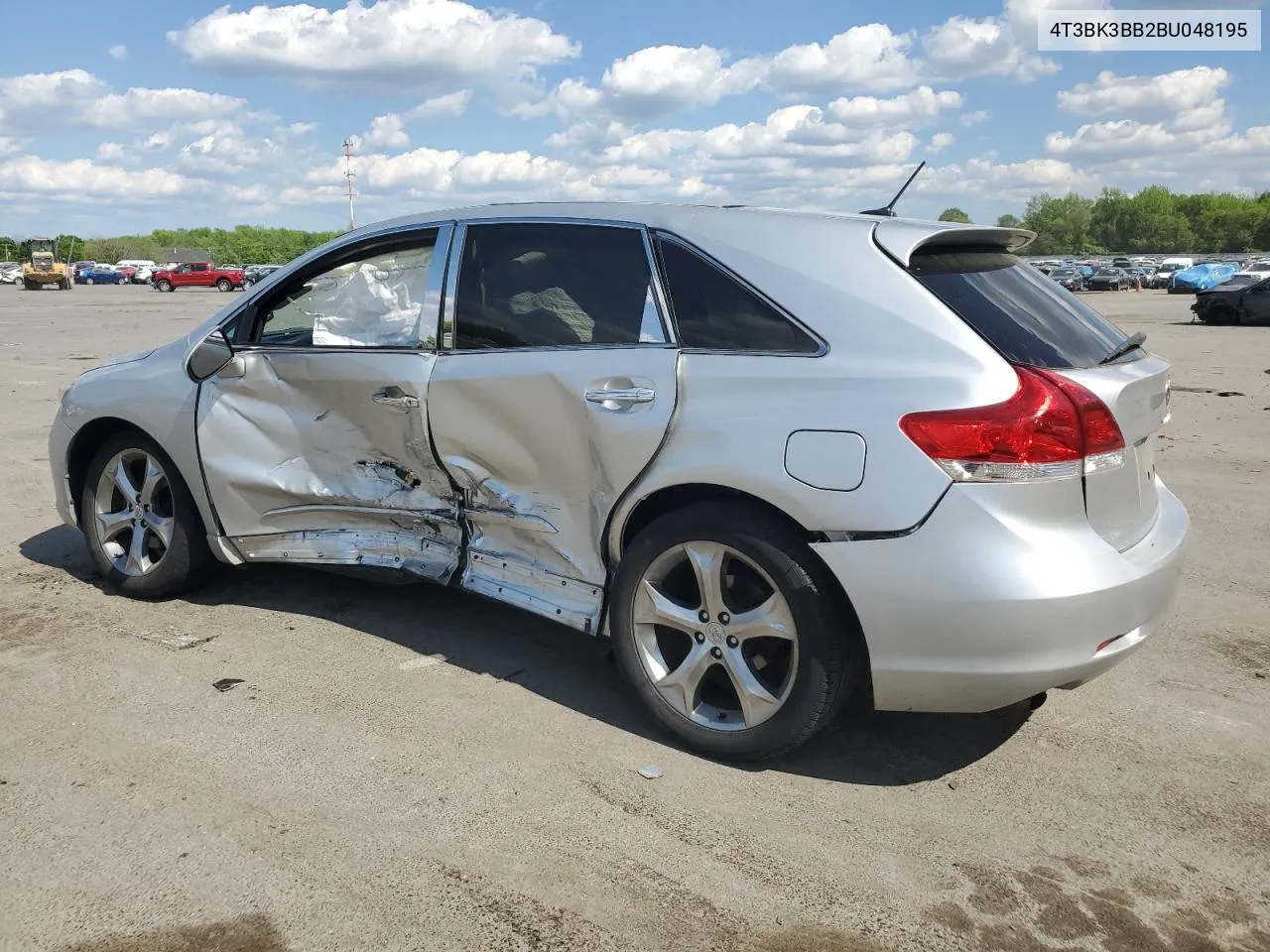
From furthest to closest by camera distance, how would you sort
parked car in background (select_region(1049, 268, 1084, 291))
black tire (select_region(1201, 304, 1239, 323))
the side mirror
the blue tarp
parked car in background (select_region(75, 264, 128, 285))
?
parked car in background (select_region(75, 264, 128, 285)) → parked car in background (select_region(1049, 268, 1084, 291)) → the blue tarp → black tire (select_region(1201, 304, 1239, 323)) → the side mirror

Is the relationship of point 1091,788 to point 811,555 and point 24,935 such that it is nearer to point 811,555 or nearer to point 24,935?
point 811,555

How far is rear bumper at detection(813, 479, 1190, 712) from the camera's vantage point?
3.05 m

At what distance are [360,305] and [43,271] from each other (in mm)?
69961

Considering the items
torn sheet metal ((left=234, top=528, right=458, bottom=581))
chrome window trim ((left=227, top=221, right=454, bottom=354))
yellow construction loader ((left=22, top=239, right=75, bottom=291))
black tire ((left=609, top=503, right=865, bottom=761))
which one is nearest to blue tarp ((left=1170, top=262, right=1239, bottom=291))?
chrome window trim ((left=227, top=221, right=454, bottom=354))

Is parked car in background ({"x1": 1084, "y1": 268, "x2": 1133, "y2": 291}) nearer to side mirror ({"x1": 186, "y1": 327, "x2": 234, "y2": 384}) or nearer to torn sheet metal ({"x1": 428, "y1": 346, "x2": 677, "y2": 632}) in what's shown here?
side mirror ({"x1": 186, "y1": 327, "x2": 234, "y2": 384})

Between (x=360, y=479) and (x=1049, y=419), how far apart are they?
2.67 m

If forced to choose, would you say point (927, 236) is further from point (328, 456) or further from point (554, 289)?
point (328, 456)

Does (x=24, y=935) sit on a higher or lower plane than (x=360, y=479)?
lower

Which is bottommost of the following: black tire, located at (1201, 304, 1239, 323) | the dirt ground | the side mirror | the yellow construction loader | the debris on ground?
the dirt ground

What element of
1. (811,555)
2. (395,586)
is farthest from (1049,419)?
(395,586)

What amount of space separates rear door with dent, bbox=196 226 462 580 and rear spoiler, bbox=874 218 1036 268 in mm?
1732

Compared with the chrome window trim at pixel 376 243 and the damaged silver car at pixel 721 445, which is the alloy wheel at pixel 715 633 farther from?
the chrome window trim at pixel 376 243

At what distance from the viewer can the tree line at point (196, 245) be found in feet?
433

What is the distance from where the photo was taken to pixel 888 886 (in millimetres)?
2891
